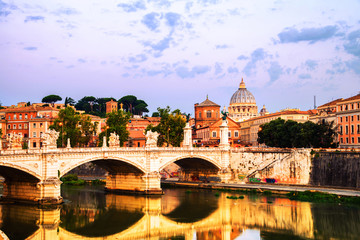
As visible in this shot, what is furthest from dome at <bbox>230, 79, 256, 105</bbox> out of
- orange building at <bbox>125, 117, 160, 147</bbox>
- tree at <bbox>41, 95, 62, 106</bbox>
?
tree at <bbox>41, 95, 62, 106</bbox>

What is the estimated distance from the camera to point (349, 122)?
2518 inches

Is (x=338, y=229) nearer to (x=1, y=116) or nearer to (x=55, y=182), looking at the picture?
(x=55, y=182)

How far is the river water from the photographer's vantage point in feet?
108

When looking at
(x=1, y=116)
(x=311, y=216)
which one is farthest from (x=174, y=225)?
(x=1, y=116)

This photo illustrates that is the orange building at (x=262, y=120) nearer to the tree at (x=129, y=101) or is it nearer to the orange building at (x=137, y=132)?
the orange building at (x=137, y=132)

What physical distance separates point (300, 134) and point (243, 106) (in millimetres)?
95917

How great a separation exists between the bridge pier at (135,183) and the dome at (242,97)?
111061 mm

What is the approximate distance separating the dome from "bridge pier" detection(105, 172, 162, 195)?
364 feet

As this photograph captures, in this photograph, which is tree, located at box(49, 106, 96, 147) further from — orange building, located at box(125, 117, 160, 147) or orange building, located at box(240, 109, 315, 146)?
orange building, located at box(240, 109, 315, 146)

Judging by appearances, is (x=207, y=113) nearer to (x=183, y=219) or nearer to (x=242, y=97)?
(x=183, y=219)

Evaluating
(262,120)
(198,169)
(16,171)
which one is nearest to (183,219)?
(16,171)

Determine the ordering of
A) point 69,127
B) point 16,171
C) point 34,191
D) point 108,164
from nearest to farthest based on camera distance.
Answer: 1. point 16,171
2. point 34,191
3. point 108,164
4. point 69,127

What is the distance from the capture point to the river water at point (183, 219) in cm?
3294

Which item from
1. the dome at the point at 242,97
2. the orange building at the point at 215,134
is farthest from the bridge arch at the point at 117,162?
the dome at the point at 242,97
